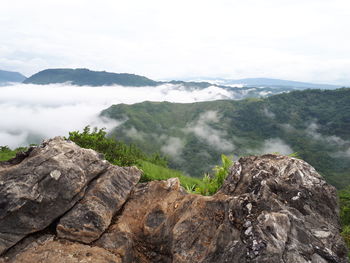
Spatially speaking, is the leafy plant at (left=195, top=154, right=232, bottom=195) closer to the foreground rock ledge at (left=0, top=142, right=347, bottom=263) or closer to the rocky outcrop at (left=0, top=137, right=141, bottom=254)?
the foreground rock ledge at (left=0, top=142, right=347, bottom=263)

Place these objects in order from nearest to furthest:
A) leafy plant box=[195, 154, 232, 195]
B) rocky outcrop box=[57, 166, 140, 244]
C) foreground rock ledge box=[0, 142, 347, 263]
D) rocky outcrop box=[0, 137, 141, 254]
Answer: foreground rock ledge box=[0, 142, 347, 263] → rocky outcrop box=[0, 137, 141, 254] → rocky outcrop box=[57, 166, 140, 244] → leafy plant box=[195, 154, 232, 195]

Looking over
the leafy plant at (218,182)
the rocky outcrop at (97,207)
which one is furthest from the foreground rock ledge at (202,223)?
the leafy plant at (218,182)

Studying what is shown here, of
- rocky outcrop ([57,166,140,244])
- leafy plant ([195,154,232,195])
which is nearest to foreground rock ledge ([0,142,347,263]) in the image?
rocky outcrop ([57,166,140,244])

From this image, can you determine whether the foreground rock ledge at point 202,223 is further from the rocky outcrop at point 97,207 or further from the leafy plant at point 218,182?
the leafy plant at point 218,182

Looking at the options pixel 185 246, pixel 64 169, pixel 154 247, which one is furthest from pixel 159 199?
pixel 64 169

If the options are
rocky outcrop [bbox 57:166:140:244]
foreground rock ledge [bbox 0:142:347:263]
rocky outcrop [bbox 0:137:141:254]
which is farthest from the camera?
rocky outcrop [bbox 57:166:140:244]

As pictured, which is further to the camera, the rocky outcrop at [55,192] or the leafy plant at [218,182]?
the leafy plant at [218,182]

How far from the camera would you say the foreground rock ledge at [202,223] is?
344 inches

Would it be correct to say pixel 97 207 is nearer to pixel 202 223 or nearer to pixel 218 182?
pixel 202 223

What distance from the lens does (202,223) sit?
1053cm

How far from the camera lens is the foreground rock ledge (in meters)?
8.75

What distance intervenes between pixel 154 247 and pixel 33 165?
5692mm

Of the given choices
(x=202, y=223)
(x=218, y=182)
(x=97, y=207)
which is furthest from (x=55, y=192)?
(x=218, y=182)

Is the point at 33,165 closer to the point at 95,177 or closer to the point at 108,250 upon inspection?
the point at 95,177
